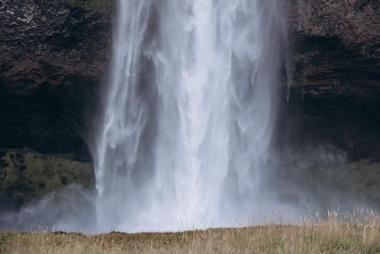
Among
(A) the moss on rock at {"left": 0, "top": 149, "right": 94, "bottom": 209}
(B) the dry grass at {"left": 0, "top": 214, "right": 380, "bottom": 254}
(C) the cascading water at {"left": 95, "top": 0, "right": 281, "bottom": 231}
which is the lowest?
(A) the moss on rock at {"left": 0, "top": 149, "right": 94, "bottom": 209}

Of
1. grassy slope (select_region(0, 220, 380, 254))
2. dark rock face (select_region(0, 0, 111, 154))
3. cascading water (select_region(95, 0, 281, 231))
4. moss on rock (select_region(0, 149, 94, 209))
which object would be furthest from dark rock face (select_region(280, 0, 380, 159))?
grassy slope (select_region(0, 220, 380, 254))

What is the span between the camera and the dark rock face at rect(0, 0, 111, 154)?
35312 millimetres

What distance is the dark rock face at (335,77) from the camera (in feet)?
115

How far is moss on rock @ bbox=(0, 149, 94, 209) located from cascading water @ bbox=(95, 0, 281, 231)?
1230mm

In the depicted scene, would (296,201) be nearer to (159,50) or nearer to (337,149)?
(337,149)

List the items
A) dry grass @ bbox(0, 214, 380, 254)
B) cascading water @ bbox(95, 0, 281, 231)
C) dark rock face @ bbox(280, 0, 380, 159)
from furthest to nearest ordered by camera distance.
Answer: cascading water @ bbox(95, 0, 281, 231)
dark rock face @ bbox(280, 0, 380, 159)
dry grass @ bbox(0, 214, 380, 254)

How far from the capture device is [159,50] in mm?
36812

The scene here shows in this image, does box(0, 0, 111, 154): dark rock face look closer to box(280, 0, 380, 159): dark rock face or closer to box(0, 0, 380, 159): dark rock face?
box(0, 0, 380, 159): dark rock face

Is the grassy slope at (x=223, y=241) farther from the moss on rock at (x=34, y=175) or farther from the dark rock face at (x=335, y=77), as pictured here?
the moss on rock at (x=34, y=175)

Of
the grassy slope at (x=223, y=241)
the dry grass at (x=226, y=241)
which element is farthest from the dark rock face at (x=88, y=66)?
the grassy slope at (x=223, y=241)

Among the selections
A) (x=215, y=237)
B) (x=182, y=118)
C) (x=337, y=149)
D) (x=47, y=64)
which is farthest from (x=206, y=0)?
(x=215, y=237)

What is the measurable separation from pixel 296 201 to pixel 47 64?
608 inches

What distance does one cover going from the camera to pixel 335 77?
3641cm

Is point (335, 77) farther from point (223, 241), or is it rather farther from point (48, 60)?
point (223, 241)
